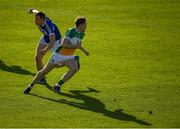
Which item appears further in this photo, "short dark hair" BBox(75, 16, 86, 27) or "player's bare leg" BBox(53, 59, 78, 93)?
"player's bare leg" BBox(53, 59, 78, 93)

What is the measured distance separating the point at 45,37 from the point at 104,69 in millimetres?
2501

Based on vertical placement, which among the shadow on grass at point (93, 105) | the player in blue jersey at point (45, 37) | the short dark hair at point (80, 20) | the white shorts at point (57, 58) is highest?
the short dark hair at point (80, 20)

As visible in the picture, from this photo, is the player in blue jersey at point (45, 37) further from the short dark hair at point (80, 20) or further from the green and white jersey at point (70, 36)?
the short dark hair at point (80, 20)

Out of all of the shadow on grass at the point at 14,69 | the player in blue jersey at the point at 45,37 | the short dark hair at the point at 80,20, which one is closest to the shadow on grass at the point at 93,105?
the player in blue jersey at the point at 45,37

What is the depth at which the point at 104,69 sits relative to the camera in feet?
68.6

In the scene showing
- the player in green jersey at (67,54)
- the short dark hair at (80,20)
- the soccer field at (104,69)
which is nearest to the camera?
the soccer field at (104,69)

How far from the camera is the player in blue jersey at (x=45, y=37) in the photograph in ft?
61.3

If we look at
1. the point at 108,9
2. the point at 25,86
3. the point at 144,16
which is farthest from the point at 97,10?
the point at 25,86

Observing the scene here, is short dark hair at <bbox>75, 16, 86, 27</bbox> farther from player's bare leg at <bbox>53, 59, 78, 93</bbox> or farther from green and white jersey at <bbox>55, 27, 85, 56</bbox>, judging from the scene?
player's bare leg at <bbox>53, 59, 78, 93</bbox>

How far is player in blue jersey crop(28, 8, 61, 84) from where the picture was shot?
1867 centimetres

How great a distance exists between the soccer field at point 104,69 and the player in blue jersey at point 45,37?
71 centimetres

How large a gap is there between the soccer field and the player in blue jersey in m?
0.71

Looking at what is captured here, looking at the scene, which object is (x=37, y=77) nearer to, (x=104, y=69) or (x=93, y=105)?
(x=93, y=105)

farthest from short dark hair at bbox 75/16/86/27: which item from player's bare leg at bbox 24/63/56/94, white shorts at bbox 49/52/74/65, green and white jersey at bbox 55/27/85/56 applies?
player's bare leg at bbox 24/63/56/94
